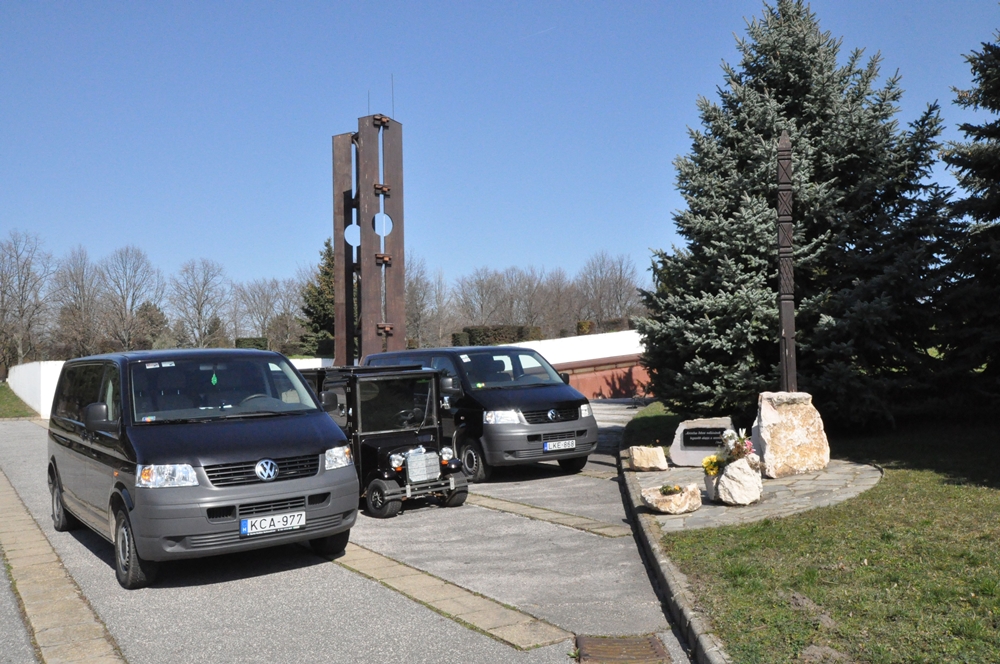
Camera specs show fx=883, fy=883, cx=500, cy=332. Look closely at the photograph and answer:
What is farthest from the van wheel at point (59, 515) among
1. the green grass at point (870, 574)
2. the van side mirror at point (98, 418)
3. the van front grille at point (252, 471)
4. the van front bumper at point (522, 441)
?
the green grass at point (870, 574)

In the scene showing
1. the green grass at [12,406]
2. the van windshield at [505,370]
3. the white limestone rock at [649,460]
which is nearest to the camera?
the white limestone rock at [649,460]

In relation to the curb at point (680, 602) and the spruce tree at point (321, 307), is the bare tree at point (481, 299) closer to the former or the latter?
the spruce tree at point (321, 307)

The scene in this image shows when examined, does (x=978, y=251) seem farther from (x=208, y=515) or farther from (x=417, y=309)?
(x=417, y=309)

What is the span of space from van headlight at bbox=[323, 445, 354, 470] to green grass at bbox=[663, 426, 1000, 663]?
109 inches

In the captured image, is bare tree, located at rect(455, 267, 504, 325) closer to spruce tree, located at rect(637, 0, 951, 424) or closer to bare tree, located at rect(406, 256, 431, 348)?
bare tree, located at rect(406, 256, 431, 348)

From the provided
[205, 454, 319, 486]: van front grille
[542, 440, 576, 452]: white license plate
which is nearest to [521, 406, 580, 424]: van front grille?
[542, 440, 576, 452]: white license plate

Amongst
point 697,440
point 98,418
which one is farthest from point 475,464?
point 98,418

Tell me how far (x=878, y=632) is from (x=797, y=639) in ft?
1.37

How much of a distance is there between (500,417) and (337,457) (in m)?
4.73

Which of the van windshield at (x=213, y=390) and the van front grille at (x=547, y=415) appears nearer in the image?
the van windshield at (x=213, y=390)

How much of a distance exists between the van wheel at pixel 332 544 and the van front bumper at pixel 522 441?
4.27 metres

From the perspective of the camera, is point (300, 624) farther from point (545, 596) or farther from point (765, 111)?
point (765, 111)

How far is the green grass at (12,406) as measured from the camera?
105 feet

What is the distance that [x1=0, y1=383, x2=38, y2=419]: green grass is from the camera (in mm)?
31906
